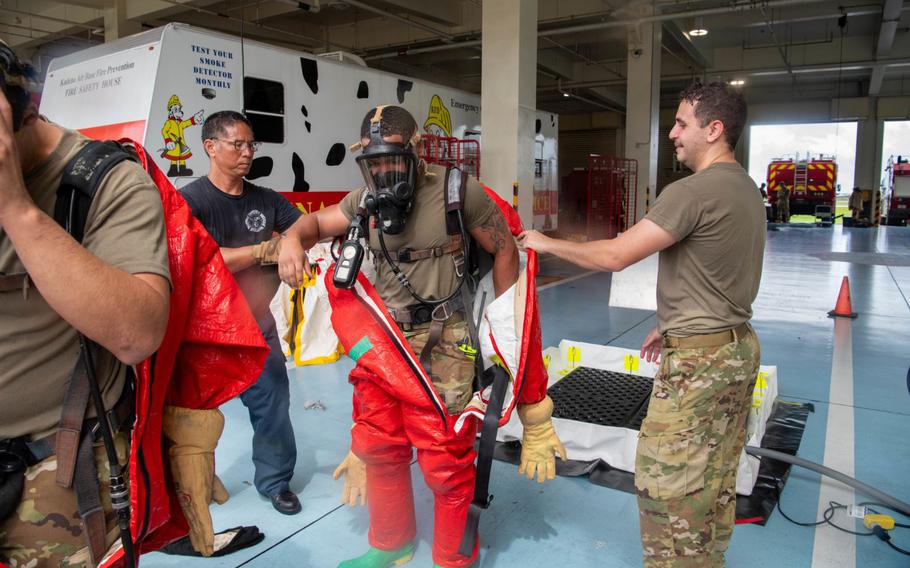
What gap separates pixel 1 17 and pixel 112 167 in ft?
65.8

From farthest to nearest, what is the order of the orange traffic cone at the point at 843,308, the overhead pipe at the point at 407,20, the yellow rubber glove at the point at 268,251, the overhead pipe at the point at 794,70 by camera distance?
the overhead pipe at the point at 794,70 < the overhead pipe at the point at 407,20 < the orange traffic cone at the point at 843,308 < the yellow rubber glove at the point at 268,251

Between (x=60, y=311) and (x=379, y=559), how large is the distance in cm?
205

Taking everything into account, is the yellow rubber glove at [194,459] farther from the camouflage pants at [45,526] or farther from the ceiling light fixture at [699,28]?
the ceiling light fixture at [699,28]

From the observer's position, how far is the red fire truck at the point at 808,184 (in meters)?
28.6

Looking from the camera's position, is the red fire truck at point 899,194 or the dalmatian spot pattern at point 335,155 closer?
the dalmatian spot pattern at point 335,155

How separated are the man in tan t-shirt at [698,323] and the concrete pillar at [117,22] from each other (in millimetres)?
15876

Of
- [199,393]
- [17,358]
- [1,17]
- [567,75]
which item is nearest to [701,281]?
[199,393]

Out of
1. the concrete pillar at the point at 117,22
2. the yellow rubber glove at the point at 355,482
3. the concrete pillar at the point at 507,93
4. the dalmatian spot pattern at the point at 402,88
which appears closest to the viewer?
the yellow rubber glove at the point at 355,482

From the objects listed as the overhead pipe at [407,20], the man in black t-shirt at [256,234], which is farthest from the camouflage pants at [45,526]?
the overhead pipe at [407,20]

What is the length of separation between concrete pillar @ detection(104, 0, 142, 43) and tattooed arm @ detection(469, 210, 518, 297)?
15.3m

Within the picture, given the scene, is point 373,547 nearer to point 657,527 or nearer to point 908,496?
point 657,527

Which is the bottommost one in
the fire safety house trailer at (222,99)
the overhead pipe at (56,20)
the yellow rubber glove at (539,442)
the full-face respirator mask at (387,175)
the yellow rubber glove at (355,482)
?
the yellow rubber glove at (355,482)

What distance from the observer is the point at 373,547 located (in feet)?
9.21

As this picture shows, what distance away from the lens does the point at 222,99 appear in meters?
6.63
